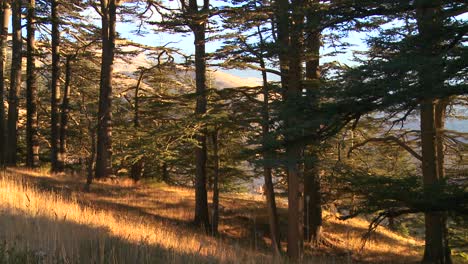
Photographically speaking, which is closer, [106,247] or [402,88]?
[106,247]

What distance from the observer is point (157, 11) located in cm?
1984

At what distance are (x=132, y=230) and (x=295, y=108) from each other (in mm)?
3299

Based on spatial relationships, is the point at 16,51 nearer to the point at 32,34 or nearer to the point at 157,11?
the point at 32,34

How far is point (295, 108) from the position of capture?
25.8ft

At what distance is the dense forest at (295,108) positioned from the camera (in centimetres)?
758

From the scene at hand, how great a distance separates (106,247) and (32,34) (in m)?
21.4

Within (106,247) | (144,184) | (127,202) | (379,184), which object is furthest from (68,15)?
(106,247)

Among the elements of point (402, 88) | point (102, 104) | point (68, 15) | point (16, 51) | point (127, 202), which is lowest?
point (127, 202)

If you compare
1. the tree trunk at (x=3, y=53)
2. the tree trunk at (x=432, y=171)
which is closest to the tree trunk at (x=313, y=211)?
the tree trunk at (x=432, y=171)

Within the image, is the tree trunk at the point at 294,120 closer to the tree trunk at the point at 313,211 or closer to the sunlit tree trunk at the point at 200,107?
the sunlit tree trunk at the point at 200,107

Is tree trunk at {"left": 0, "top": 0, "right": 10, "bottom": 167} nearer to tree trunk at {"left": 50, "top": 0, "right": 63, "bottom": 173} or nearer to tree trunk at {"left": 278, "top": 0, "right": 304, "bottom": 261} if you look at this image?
tree trunk at {"left": 50, "top": 0, "right": 63, "bottom": 173}

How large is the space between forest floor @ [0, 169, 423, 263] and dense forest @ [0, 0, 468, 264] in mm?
649

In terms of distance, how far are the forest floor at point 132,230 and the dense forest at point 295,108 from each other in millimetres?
649

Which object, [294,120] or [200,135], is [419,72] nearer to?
[294,120]
